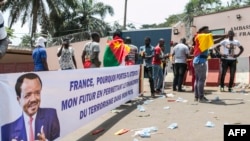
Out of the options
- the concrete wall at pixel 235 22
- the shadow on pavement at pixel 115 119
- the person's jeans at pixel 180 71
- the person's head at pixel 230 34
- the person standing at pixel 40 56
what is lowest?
→ the shadow on pavement at pixel 115 119

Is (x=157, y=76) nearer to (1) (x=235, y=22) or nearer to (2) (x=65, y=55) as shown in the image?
(2) (x=65, y=55)

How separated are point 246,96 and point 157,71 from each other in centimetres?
261

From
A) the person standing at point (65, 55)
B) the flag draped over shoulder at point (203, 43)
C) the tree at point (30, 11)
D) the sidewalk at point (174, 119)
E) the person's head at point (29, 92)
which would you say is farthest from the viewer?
the tree at point (30, 11)

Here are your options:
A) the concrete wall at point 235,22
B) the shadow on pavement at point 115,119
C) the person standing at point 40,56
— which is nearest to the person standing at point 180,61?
the shadow on pavement at point 115,119

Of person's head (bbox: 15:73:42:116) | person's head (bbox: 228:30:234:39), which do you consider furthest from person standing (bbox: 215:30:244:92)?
person's head (bbox: 15:73:42:116)

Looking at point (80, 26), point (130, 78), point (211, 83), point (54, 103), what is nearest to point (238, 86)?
point (211, 83)

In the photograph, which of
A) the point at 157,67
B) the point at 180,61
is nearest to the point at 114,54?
the point at 157,67

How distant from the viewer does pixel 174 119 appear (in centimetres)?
700

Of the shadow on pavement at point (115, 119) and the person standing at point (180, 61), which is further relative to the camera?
the person standing at point (180, 61)

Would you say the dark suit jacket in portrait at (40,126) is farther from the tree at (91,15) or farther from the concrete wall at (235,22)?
the tree at (91,15)

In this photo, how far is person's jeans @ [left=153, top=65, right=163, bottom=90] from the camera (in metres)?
11.0

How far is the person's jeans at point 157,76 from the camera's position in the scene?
11008 mm

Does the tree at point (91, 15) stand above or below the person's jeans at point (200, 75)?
above

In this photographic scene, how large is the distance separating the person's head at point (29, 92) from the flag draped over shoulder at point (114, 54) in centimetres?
470
